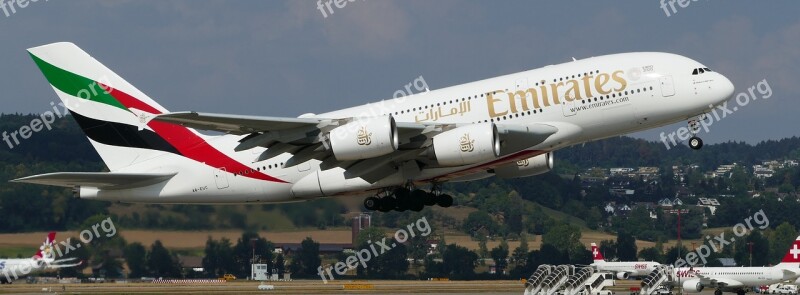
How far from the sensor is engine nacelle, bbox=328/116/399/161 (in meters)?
39.2

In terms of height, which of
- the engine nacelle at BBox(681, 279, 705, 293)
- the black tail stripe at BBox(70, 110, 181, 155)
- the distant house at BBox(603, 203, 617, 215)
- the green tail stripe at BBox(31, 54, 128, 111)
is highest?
the distant house at BBox(603, 203, 617, 215)

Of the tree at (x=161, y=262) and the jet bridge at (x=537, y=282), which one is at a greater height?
the tree at (x=161, y=262)

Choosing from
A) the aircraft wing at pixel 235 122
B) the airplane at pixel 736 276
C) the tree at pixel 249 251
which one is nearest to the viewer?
the aircraft wing at pixel 235 122

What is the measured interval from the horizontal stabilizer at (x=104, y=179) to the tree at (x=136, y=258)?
1065 cm

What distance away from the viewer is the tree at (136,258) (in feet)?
183

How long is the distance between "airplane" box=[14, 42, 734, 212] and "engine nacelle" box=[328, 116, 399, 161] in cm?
3

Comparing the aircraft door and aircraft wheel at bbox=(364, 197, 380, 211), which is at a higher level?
the aircraft door

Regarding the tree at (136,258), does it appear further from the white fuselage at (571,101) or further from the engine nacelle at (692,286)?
the engine nacelle at (692,286)

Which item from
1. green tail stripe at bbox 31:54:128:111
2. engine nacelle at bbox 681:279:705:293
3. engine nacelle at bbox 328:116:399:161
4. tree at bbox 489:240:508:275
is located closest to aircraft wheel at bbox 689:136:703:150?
engine nacelle at bbox 328:116:399:161

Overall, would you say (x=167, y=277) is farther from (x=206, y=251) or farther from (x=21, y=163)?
(x=21, y=163)

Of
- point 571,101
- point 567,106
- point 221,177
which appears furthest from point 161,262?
point 571,101

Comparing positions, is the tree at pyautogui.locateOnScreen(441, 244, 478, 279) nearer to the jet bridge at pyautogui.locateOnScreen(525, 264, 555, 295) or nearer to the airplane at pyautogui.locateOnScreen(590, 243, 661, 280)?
the airplane at pyautogui.locateOnScreen(590, 243, 661, 280)
